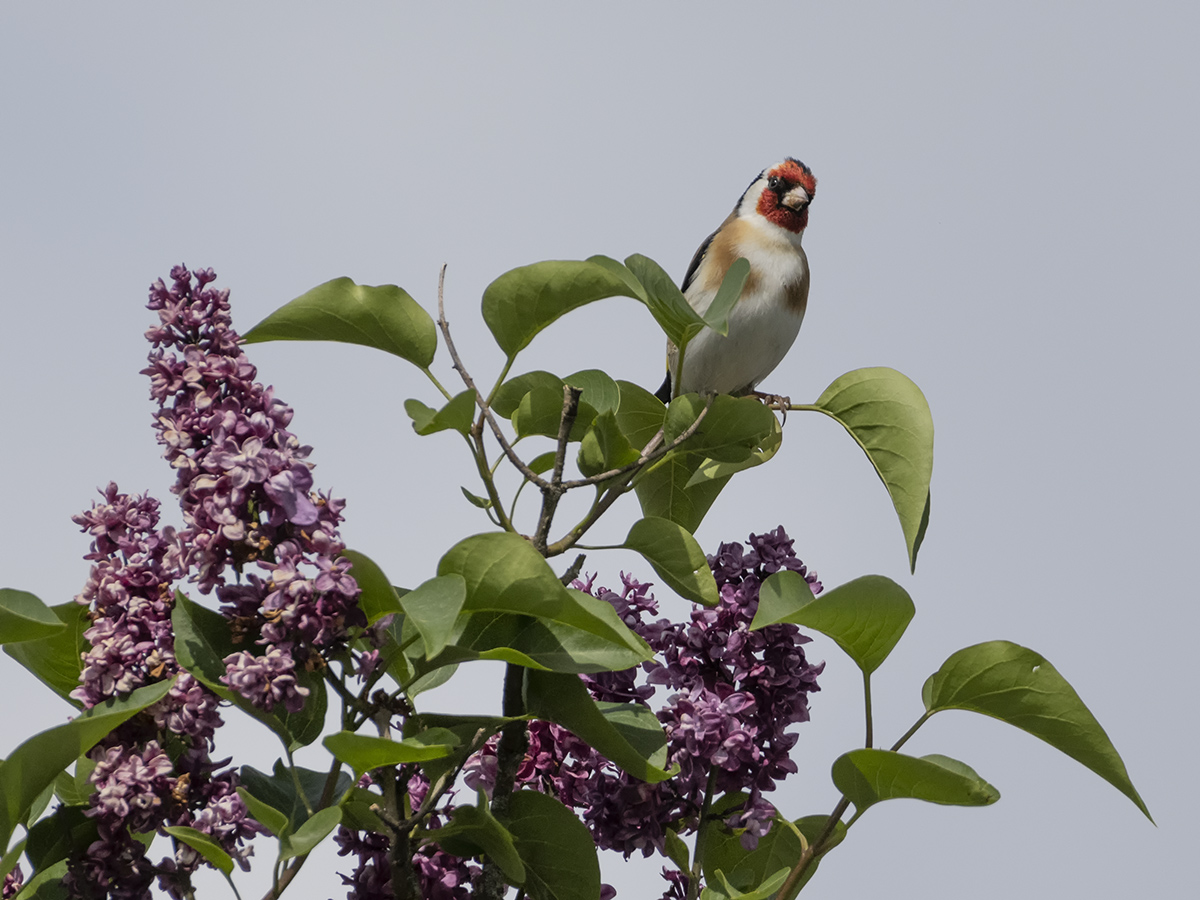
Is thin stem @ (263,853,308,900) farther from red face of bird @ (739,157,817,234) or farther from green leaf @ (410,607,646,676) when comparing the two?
red face of bird @ (739,157,817,234)

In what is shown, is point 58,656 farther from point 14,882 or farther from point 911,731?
point 911,731

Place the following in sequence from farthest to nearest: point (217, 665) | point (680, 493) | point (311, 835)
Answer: point (680, 493)
point (217, 665)
point (311, 835)

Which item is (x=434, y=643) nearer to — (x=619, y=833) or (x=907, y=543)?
(x=619, y=833)

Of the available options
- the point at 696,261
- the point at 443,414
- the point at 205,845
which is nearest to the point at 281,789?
the point at 205,845

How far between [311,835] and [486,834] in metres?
0.27

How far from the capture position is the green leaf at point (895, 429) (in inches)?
65.9

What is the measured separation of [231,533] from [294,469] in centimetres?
9

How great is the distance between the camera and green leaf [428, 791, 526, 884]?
1.33 m

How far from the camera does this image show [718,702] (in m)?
1.51

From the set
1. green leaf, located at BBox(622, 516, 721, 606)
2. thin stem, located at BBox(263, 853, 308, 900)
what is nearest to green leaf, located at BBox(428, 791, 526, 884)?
thin stem, located at BBox(263, 853, 308, 900)

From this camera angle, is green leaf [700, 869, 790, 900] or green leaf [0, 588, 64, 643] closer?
green leaf [0, 588, 64, 643]

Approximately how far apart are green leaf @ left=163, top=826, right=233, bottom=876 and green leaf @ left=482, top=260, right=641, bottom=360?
663 millimetres

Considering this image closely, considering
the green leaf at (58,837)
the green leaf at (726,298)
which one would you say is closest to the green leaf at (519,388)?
the green leaf at (726,298)

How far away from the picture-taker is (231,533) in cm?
121
